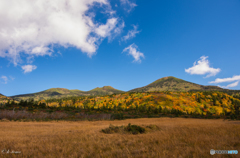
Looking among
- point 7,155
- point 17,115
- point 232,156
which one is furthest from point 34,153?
point 17,115

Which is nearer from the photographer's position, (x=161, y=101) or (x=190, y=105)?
(x=190, y=105)

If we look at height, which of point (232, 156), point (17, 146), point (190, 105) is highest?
point (232, 156)

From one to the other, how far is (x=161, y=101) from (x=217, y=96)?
82916mm

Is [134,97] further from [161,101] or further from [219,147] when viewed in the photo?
[219,147]

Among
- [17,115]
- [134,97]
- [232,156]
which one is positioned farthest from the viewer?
[134,97]

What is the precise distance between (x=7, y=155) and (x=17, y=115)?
121 feet

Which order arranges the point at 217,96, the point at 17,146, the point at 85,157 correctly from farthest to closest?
the point at 217,96
the point at 17,146
the point at 85,157

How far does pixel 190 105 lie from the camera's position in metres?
140

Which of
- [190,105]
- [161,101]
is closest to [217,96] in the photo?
[190,105]

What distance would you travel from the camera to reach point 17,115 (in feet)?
110

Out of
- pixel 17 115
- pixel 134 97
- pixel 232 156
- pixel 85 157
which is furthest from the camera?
pixel 134 97

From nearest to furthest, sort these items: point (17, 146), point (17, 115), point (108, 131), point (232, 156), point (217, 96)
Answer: point (232, 156) → point (17, 146) → point (108, 131) → point (17, 115) → point (217, 96)

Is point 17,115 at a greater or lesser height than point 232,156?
lesser

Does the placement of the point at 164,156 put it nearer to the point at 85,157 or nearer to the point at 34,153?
the point at 85,157
